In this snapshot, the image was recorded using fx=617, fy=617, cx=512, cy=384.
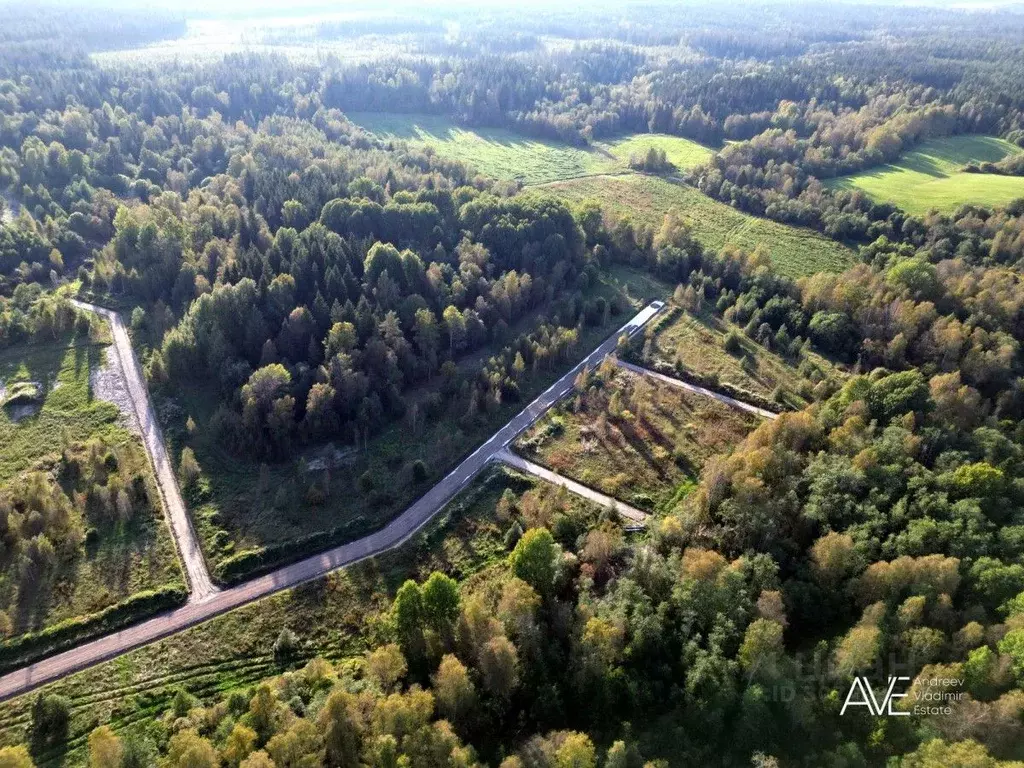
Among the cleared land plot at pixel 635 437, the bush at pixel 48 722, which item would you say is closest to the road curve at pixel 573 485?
the cleared land plot at pixel 635 437

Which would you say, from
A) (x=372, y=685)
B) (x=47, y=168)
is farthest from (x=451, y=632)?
(x=47, y=168)

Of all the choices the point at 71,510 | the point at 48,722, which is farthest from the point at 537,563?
the point at 71,510

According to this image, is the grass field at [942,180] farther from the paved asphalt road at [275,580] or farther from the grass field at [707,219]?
the paved asphalt road at [275,580]

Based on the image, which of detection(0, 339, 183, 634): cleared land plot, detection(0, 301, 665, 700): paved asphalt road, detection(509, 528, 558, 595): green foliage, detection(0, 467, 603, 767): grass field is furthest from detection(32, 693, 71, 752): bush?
detection(509, 528, 558, 595): green foliage

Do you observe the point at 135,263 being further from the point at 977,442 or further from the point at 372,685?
the point at 977,442

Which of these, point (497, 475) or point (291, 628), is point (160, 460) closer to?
point (291, 628)

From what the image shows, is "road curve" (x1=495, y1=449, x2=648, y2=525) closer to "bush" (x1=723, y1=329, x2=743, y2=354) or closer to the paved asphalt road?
the paved asphalt road
